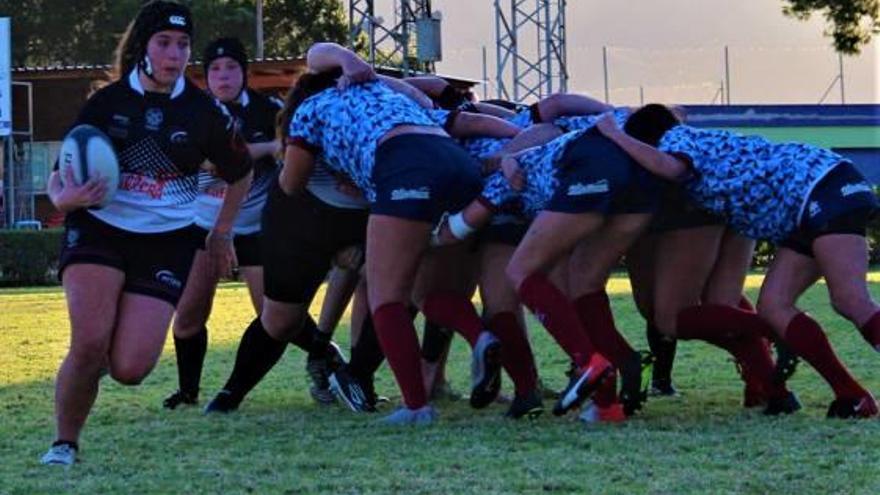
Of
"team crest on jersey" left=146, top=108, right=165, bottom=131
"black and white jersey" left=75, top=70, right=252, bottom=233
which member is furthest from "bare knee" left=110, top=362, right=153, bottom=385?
"team crest on jersey" left=146, top=108, right=165, bottom=131

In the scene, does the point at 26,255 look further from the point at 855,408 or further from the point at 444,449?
the point at 855,408

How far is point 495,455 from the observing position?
5730 mm

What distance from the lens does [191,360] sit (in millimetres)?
7969

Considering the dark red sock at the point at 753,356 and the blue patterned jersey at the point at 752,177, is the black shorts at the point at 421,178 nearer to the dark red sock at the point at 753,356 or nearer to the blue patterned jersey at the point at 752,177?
the blue patterned jersey at the point at 752,177

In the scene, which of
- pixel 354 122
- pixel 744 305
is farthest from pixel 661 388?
pixel 354 122

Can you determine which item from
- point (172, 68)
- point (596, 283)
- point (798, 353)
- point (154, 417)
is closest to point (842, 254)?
point (798, 353)

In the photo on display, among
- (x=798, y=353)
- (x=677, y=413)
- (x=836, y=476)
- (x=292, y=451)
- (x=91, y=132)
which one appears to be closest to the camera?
(x=836, y=476)

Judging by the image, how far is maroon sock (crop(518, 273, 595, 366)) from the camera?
6551 mm

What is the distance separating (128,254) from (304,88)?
68.3 inches

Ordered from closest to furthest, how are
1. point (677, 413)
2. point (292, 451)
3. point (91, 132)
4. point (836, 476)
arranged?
point (836, 476), point (91, 132), point (292, 451), point (677, 413)

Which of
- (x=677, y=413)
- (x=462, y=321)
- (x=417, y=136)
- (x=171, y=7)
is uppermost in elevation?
(x=171, y=7)

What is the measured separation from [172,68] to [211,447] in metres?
1.53

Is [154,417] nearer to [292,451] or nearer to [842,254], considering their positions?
[292,451]

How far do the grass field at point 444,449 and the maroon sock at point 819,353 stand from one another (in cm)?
19
